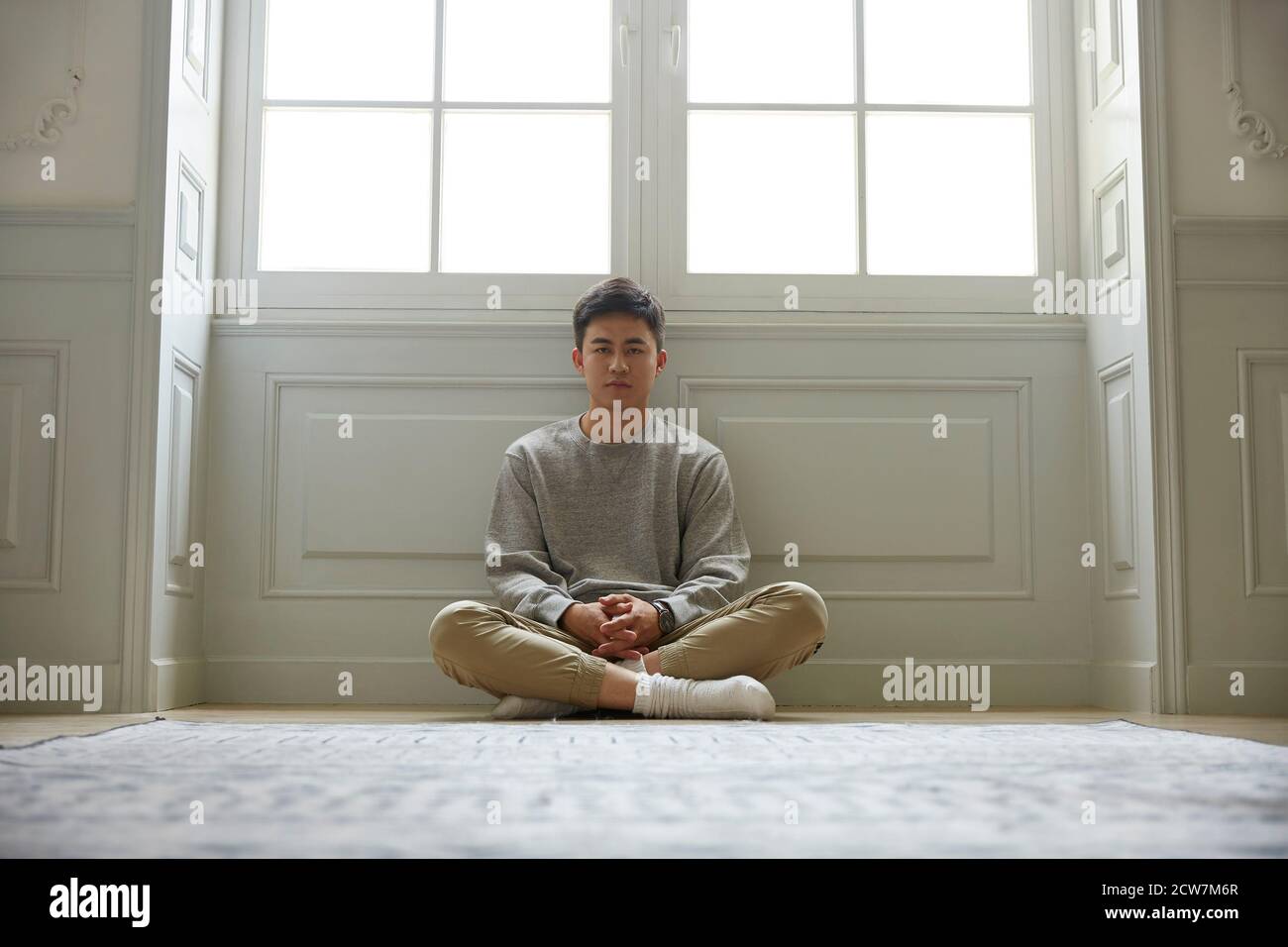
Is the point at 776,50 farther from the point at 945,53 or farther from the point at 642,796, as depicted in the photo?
the point at 642,796

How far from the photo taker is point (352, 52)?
282 cm

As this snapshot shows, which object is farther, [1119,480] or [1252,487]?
[1119,480]

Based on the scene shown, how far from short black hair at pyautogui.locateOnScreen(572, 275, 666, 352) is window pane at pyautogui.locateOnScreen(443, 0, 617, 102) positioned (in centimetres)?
55

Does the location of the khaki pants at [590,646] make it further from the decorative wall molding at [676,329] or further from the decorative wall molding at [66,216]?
the decorative wall molding at [66,216]

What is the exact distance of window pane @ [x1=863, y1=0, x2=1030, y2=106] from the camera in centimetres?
285

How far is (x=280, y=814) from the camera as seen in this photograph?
0.93 meters

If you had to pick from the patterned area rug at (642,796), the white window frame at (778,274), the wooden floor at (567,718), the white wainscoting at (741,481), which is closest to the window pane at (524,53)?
the white window frame at (778,274)

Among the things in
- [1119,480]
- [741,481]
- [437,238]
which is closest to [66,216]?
[437,238]

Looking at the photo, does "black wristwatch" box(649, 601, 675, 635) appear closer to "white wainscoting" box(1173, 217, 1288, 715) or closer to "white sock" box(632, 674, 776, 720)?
"white sock" box(632, 674, 776, 720)

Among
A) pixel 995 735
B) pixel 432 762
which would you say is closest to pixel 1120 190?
pixel 995 735

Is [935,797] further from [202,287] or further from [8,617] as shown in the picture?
[202,287]

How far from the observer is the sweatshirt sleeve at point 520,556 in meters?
2.26

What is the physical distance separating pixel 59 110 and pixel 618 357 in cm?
118
